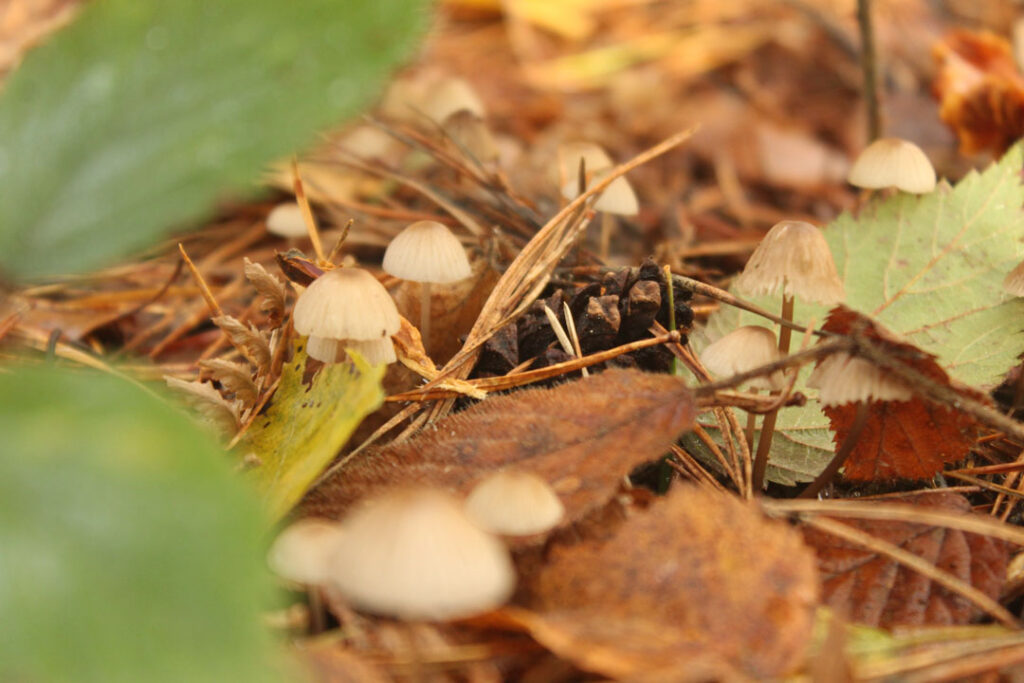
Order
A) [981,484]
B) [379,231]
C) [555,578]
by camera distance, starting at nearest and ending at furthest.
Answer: [555,578], [981,484], [379,231]

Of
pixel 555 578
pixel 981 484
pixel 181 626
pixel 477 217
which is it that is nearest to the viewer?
pixel 181 626

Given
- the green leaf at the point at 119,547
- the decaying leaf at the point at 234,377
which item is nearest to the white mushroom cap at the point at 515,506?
the green leaf at the point at 119,547

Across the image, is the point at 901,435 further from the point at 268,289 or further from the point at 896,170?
the point at 268,289

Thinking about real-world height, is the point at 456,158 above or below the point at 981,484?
above

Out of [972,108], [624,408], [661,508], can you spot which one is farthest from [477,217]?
[972,108]

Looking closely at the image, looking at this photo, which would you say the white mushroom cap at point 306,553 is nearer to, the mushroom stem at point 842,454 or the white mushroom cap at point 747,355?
the white mushroom cap at point 747,355

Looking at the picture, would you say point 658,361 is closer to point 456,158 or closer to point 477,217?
→ point 477,217
